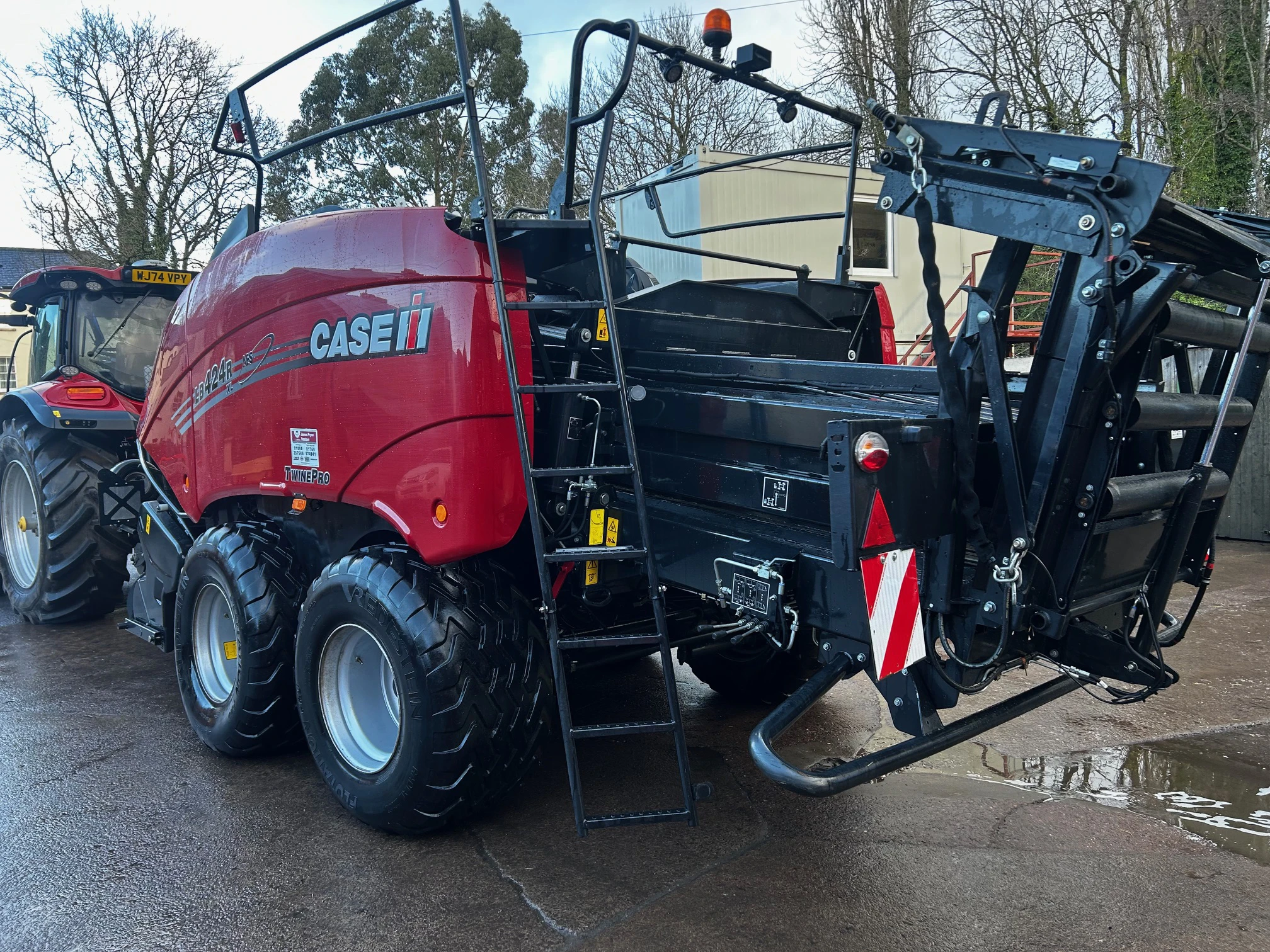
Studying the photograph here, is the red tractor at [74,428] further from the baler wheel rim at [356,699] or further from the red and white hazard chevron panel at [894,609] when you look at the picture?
the red and white hazard chevron panel at [894,609]

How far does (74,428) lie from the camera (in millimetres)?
6281

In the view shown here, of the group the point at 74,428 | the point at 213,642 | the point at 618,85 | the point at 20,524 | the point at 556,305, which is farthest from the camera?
the point at 20,524

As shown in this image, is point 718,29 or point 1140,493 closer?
point 1140,493

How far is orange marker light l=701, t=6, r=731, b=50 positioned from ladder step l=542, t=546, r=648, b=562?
1.59 metres

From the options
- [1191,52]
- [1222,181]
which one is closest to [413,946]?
[1222,181]

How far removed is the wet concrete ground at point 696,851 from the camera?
9.34 feet

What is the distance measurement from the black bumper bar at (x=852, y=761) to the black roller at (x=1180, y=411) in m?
0.83

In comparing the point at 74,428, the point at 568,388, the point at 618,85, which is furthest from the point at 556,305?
the point at 74,428

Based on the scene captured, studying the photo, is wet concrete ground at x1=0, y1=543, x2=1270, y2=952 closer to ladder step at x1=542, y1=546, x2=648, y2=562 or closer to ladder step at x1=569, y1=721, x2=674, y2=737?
ladder step at x1=569, y1=721, x2=674, y2=737

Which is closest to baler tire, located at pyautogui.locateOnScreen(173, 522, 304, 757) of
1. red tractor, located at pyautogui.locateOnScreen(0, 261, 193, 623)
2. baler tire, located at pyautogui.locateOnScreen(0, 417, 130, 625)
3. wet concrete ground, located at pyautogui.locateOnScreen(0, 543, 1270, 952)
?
wet concrete ground, located at pyautogui.locateOnScreen(0, 543, 1270, 952)

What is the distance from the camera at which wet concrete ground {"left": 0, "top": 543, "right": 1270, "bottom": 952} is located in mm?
2846

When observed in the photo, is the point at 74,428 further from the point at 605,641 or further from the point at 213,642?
the point at 605,641

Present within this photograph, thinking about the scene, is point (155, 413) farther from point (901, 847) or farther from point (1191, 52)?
point (1191, 52)

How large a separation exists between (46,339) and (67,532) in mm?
1553
